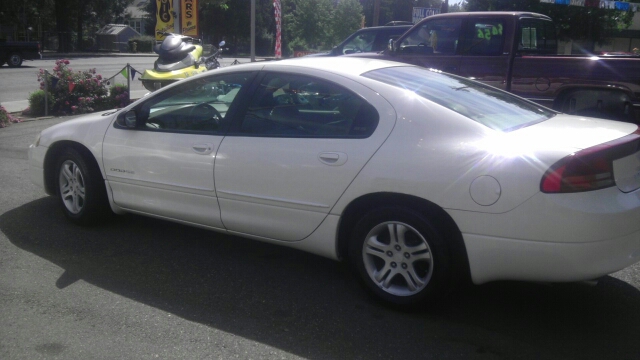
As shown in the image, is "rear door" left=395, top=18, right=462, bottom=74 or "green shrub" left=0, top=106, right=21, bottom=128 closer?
"rear door" left=395, top=18, right=462, bottom=74

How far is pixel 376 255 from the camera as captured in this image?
400 centimetres

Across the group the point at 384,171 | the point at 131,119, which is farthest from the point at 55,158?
the point at 384,171

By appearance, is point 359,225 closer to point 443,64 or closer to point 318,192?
point 318,192

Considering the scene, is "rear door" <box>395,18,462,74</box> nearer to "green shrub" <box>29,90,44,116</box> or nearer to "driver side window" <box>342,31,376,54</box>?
"driver side window" <box>342,31,376,54</box>

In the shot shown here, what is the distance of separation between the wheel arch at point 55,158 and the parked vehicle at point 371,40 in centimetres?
850

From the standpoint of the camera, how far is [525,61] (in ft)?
27.9

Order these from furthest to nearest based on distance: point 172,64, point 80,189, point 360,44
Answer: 1. point 172,64
2. point 360,44
3. point 80,189

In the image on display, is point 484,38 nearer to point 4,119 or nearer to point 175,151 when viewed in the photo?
point 175,151

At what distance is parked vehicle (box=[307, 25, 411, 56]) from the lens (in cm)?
1333

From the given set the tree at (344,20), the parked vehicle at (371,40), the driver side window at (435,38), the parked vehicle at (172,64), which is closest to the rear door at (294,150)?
the driver side window at (435,38)

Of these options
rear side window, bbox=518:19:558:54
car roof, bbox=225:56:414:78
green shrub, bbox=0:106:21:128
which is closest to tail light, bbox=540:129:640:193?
car roof, bbox=225:56:414:78

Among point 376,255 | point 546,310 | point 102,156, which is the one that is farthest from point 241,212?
point 546,310

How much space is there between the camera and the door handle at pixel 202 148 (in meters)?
4.62

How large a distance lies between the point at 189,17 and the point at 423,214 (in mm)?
15265
